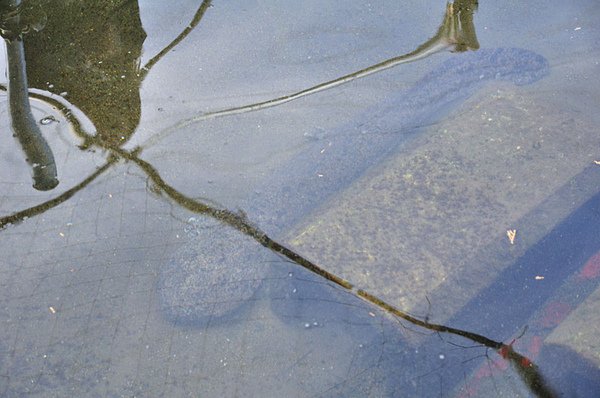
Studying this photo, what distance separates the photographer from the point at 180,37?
323 centimetres

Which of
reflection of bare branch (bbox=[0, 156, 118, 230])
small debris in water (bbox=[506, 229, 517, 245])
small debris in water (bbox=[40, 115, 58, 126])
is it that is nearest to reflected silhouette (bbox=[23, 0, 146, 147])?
small debris in water (bbox=[40, 115, 58, 126])

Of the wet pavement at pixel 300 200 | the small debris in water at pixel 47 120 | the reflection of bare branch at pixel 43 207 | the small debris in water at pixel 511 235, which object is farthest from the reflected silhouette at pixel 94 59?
the small debris in water at pixel 511 235

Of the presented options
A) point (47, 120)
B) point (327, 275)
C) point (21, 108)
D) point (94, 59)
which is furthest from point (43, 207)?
point (327, 275)

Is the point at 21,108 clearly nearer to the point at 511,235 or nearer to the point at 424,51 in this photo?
the point at 424,51

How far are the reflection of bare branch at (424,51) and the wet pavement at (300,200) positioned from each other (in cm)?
1

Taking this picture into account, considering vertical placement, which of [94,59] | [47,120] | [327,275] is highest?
[94,59]

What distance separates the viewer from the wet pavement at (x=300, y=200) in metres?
2.05

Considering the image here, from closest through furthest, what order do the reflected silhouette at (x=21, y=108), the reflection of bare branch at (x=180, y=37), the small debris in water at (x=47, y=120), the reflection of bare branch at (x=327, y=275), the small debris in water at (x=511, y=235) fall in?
the reflection of bare branch at (x=327, y=275) < the small debris in water at (x=511, y=235) < the reflected silhouette at (x=21, y=108) < the small debris in water at (x=47, y=120) < the reflection of bare branch at (x=180, y=37)

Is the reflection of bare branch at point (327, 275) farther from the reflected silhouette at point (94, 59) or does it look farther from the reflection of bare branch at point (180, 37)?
the reflection of bare branch at point (180, 37)

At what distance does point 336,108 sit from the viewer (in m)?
2.83

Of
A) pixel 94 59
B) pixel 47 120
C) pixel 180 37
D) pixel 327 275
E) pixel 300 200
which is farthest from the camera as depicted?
pixel 180 37

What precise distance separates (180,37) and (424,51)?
1.21 m

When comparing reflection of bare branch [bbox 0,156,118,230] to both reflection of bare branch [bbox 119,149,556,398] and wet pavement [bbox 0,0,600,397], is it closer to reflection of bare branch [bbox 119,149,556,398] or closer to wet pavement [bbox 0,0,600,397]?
wet pavement [bbox 0,0,600,397]

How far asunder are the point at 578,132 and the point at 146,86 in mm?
1897
